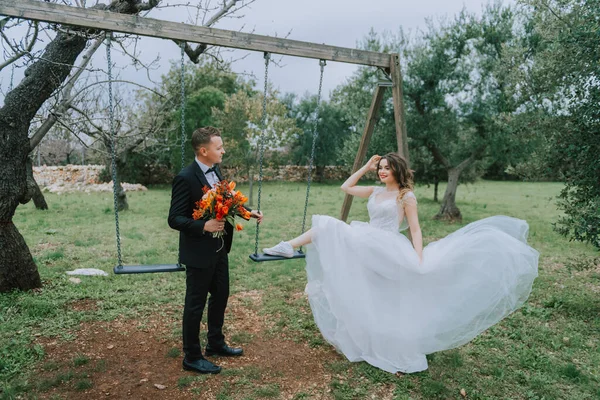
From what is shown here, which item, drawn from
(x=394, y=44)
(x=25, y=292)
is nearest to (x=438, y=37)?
(x=394, y=44)

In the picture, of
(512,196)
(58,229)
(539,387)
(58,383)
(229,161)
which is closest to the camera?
(58,383)

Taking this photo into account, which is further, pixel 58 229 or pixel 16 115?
pixel 58 229

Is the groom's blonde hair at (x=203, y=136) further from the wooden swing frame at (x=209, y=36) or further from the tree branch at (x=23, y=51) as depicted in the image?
the tree branch at (x=23, y=51)

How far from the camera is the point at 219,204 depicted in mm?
3805

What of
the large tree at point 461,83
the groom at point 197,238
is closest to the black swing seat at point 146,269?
the groom at point 197,238

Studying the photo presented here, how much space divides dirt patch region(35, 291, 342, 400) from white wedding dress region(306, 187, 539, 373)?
576mm

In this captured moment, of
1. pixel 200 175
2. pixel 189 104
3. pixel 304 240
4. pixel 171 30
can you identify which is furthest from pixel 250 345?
pixel 189 104

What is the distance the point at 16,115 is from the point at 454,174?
483 inches

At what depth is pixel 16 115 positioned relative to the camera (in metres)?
5.71

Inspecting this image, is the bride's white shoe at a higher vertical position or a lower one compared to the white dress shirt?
lower

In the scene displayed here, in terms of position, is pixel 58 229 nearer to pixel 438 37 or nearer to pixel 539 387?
pixel 539 387

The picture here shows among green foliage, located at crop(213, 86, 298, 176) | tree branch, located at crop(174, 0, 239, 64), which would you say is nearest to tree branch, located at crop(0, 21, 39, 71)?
tree branch, located at crop(174, 0, 239, 64)

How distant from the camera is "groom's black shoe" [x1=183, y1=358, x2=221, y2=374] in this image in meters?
4.25

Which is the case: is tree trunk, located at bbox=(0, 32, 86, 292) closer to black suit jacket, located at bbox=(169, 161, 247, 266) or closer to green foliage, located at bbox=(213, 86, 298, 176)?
black suit jacket, located at bbox=(169, 161, 247, 266)
